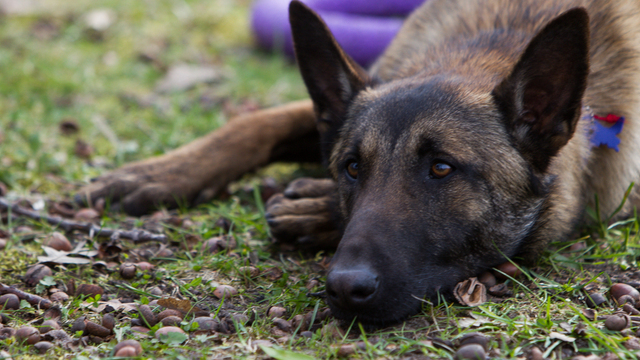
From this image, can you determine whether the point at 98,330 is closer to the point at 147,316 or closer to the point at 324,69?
the point at 147,316

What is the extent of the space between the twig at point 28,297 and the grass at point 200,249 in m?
0.05

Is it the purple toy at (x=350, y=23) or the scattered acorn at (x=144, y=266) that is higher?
the purple toy at (x=350, y=23)

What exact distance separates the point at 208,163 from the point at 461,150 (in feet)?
6.63

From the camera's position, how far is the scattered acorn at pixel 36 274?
2889 mm

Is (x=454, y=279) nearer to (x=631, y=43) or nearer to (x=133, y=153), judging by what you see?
(x=631, y=43)

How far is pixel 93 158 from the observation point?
4.79 metres

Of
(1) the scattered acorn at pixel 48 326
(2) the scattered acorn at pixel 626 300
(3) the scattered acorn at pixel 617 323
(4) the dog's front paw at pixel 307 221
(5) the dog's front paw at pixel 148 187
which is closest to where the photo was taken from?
(3) the scattered acorn at pixel 617 323

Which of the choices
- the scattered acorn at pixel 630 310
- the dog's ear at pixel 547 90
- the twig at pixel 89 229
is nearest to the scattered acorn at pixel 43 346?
the twig at pixel 89 229

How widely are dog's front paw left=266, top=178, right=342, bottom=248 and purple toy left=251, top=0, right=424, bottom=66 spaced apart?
2.91m

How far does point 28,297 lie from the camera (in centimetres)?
270

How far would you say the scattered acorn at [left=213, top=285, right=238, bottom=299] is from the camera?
2811mm

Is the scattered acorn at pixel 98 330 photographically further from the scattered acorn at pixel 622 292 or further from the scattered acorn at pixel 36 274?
the scattered acorn at pixel 622 292

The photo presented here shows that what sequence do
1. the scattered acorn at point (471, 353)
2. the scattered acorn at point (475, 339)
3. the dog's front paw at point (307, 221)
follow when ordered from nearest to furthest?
1. the scattered acorn at point (471, 353)
2. the scattered acorn at point (475, 339)
3. the dog's front paw at point (307, 221)

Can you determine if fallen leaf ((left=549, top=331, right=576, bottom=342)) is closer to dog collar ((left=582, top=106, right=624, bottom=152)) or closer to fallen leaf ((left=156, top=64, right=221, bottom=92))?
dog collar ((left=582, top=106, right=624, bottom=152))
